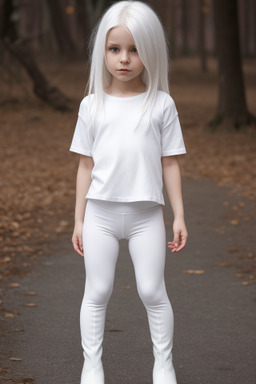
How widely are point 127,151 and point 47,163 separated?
929cm

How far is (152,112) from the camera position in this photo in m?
3.23

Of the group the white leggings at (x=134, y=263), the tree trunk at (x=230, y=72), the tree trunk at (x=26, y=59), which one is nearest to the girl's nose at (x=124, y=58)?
the white leggings at (x=134, y=263)

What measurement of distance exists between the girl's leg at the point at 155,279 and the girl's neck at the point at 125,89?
0.52 m

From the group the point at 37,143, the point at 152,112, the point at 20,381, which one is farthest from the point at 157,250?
the point at 37,143

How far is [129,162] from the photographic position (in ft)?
10.6

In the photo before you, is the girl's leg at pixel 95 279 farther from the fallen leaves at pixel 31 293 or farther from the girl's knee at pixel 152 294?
the fallen leaves at pixel 31 293

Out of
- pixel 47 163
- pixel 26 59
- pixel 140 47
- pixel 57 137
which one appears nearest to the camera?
pixel 140 47

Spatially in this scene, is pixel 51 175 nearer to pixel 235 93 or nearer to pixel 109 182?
pixel 235 93

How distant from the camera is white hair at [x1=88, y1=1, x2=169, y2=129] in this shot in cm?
319

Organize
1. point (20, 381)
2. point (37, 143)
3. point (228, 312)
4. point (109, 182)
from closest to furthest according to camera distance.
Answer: point (109, 182)
point (20, 381)
point (228, 312)
point (37, 143)

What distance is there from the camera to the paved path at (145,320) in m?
4.04

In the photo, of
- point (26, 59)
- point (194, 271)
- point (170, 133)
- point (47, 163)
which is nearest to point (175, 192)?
point (170, 133)

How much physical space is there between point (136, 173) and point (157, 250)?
34 centimetres

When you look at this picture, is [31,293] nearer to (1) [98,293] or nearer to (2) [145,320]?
(2) [145,320]
